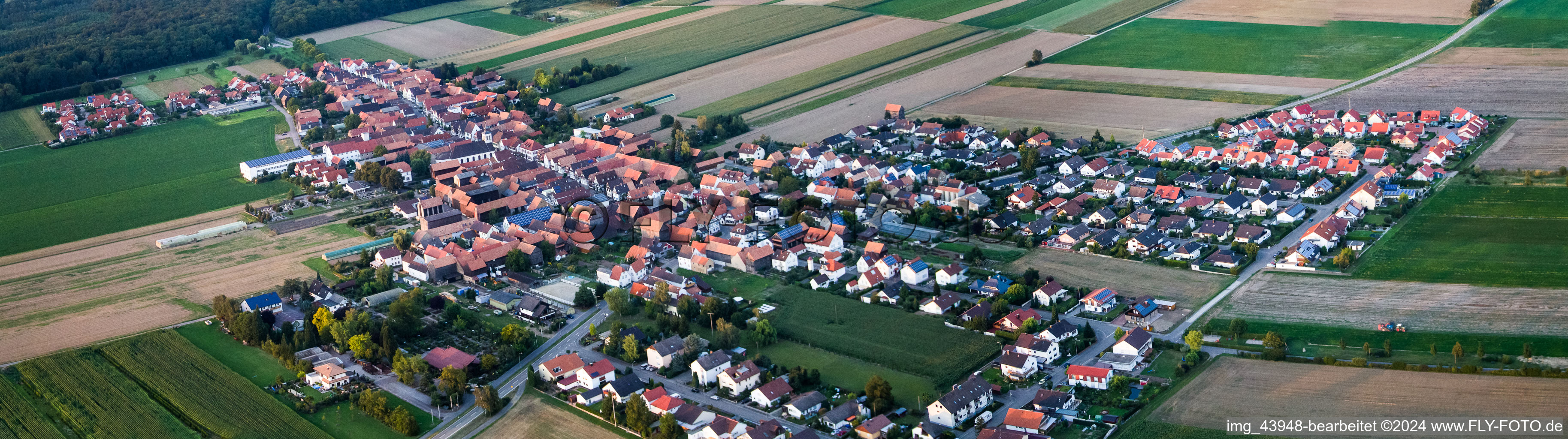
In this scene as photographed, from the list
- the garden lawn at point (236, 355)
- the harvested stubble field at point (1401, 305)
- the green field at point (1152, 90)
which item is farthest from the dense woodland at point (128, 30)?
the harvested stubble field at point (1401, 305)

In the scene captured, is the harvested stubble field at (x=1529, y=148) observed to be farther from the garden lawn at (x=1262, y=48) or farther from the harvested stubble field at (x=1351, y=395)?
the harvested stubble field at (x=1351, y=395)

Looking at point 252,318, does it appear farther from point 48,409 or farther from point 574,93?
point 574,93

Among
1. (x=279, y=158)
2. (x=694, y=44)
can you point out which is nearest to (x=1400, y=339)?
(x=279, y=158)

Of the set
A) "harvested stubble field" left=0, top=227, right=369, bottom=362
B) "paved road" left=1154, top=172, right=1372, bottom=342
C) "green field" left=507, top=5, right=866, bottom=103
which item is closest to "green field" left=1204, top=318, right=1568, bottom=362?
"paved road" left=1154, top=172, right=1372, bottom=342

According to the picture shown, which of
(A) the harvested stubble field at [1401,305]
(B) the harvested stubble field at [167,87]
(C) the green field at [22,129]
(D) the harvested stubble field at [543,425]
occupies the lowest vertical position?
(C) the green field at [22,129]

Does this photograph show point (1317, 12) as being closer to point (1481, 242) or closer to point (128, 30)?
point (1481, 242)

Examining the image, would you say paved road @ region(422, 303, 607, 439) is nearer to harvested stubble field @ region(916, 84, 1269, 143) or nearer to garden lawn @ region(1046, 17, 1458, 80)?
harvested stubble field @ region(916, 84, 1269, 143)
